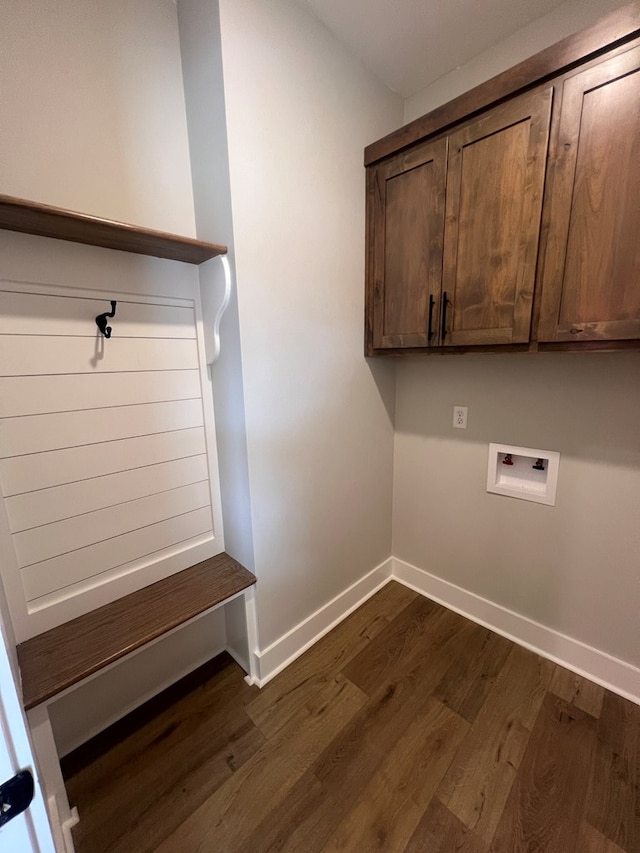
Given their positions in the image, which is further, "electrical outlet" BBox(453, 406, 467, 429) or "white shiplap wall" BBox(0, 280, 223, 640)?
"electrical outlet" BBox(453, 406, 467, 429)

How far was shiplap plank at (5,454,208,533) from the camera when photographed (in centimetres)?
108

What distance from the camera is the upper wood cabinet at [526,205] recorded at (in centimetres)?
103

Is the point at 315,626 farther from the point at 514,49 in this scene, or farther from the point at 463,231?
the point at 514,49

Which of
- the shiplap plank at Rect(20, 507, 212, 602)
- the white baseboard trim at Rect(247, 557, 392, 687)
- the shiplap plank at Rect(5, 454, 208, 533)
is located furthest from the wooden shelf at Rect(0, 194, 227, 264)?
the white baseboard trim at Rect(247, 557, 392, 687)

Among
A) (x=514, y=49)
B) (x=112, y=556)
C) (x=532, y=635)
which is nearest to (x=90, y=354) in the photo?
(x=112, y=556)

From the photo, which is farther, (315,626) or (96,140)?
(315,626)

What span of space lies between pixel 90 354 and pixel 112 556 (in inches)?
28.6

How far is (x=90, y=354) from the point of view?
3.82ft

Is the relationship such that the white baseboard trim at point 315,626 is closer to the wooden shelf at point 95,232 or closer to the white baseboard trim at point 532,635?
the white baseboard trim at point 532,635

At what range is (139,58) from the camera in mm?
1154

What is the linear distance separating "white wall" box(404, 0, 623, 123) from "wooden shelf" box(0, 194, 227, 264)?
4.44ft

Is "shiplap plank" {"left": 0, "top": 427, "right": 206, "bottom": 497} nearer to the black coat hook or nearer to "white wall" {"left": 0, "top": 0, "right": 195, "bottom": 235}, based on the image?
the black coat hook

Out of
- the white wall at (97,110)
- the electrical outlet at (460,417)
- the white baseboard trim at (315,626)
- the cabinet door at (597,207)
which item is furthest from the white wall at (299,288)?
the cabinet door at (597,207)

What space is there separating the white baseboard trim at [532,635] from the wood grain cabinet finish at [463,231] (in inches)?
53.2
